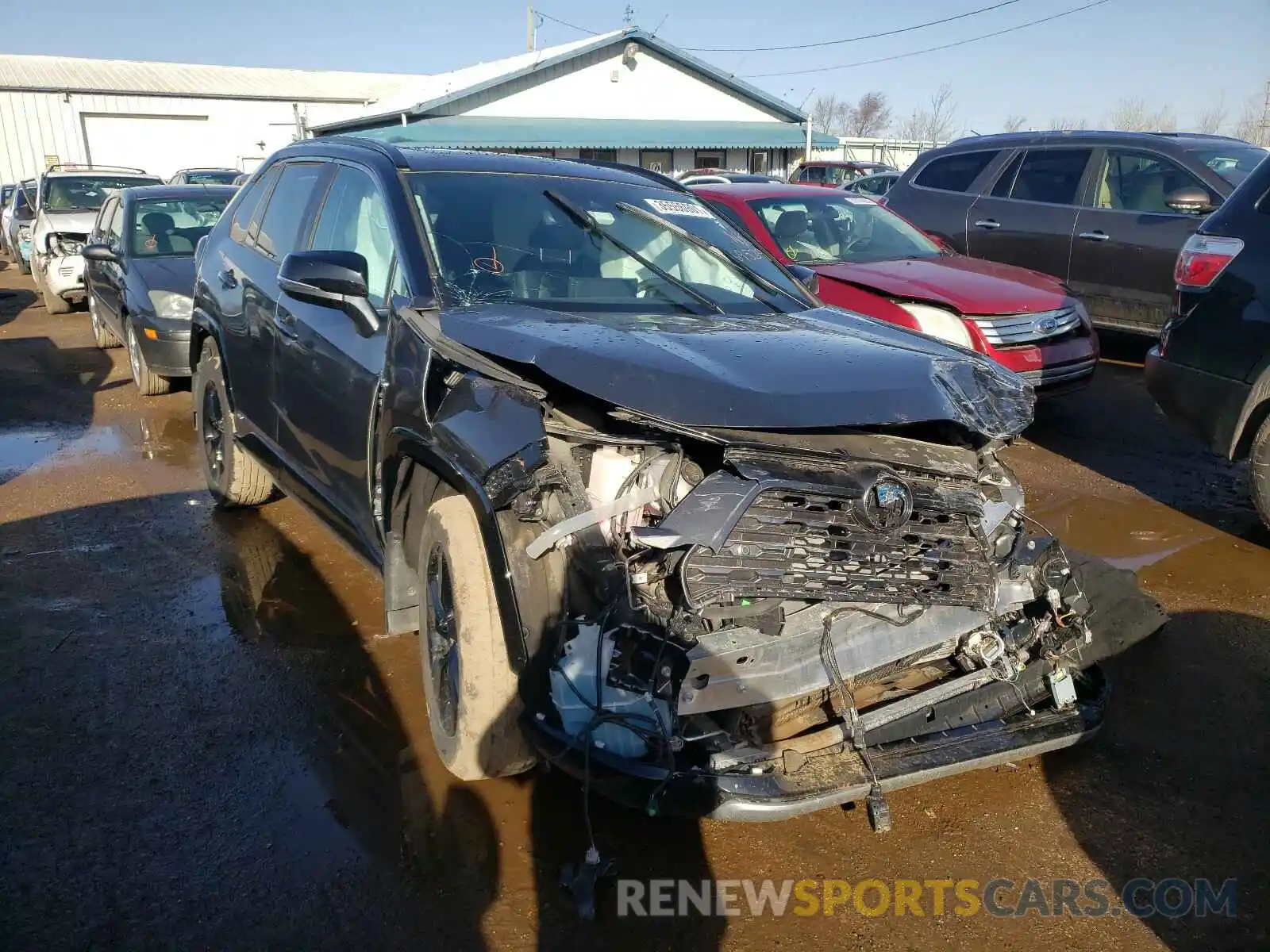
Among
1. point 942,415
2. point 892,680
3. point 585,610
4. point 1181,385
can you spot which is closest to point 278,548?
point 585,610

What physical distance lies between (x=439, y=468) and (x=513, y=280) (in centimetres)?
86

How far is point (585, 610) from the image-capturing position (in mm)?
2600

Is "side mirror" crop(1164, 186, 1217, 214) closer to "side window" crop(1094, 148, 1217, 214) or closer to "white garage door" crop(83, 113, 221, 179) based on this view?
"side window" crop(1094, 148, 1217, 214)

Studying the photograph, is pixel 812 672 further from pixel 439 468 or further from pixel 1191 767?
pixel 1191 767

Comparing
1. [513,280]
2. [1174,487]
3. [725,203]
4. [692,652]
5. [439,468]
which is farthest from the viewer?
[725,203]

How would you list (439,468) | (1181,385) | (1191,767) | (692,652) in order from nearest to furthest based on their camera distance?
(692,652) < (439,468) < (1191,767) < (1181,385)

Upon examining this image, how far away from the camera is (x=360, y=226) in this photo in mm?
3809

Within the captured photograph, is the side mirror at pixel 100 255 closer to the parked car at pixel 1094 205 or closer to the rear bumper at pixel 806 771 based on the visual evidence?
the rear bumper at pixel 806 771

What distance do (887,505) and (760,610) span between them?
420 mm

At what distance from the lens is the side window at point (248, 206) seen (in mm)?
4938

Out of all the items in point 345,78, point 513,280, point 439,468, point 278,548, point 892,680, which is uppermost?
point 345,78

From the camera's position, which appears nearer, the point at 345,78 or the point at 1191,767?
the point at 1191,767

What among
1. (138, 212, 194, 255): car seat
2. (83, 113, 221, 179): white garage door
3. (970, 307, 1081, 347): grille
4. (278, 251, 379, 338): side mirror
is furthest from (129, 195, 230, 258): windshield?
(83, 113, 221, 179): white garage door

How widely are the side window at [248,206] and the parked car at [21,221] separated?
12.7 metres
